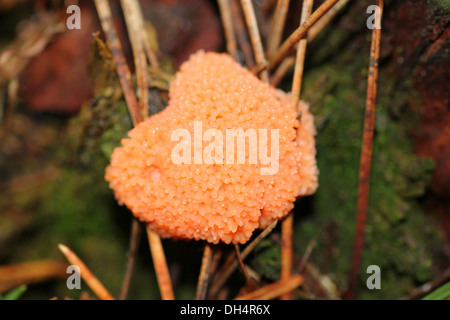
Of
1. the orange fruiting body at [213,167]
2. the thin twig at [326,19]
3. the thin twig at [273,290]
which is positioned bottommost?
the thin twig at [273,290]

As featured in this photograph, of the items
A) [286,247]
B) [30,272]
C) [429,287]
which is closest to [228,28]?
[286,247]

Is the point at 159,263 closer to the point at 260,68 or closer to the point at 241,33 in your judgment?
the point at 260,68

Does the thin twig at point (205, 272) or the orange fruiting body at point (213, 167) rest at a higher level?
the orange fruiting body at point (213, 167)

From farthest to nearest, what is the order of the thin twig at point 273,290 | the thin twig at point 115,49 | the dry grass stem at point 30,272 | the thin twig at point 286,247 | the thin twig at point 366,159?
the dry grass stem at point 30,272 → the thin twig at point 115,49 → the thin twig at point 286,247 → the thin twig at point 273,290 → the thin twig at point 366,159

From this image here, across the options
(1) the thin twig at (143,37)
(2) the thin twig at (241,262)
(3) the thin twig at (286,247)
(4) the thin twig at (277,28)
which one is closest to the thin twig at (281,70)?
(4) the thin twig at (277,28)

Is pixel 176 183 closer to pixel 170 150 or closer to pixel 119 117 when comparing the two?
pixel 170 150

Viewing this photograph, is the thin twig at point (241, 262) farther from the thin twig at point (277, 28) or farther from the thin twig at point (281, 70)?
the thin twig at point (277, 28)
